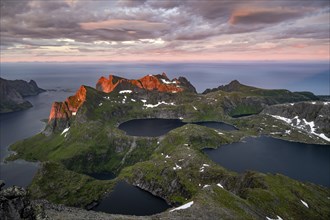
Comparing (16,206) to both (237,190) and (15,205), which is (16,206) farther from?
(237,190)

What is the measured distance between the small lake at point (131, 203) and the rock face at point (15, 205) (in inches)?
4149

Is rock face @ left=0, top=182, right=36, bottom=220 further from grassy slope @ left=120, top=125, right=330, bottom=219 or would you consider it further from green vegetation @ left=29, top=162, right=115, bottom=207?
green vegetation @ left=29, top=162, right=115, bottom=207

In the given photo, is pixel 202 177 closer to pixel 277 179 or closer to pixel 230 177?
pixel 230 177

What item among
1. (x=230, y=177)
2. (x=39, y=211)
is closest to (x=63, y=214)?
(x=39, y=211)

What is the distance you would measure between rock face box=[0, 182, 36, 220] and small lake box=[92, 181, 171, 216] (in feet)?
346

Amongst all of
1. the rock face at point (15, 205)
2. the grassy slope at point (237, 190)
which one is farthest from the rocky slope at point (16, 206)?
the grassy slope at point (237, 190)

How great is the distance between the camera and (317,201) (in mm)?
127938

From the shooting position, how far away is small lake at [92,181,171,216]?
153875 millimetres

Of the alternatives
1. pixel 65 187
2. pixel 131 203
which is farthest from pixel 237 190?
pixel 65 187

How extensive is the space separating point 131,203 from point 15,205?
121956 millimetres

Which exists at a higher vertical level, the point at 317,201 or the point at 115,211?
the point at 317,201

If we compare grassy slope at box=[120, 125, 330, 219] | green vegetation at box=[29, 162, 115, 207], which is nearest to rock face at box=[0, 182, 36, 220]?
grassy slope at box=[120, 125, 330, 219]

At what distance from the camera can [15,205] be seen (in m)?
48.4

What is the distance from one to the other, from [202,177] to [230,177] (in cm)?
2126
